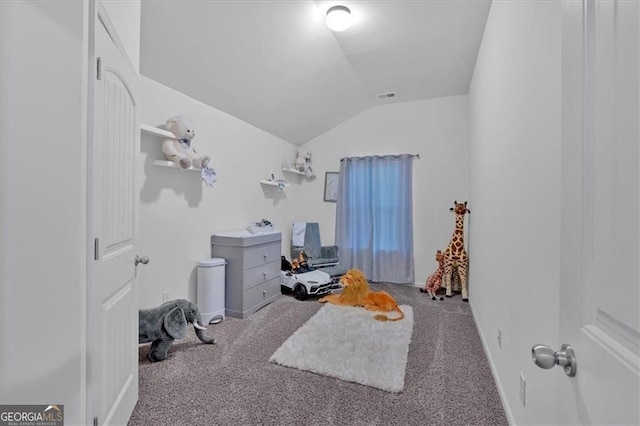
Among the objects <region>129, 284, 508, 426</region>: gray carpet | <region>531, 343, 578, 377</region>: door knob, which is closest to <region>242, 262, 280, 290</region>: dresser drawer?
<region>129, 284, 508, 426</region>: gray carpet

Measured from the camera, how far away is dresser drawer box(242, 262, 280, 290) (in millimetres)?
2967

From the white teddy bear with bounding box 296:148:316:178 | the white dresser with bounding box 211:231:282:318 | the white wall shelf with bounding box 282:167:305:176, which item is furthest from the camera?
the white teddy bear with bounding box 296:148:316:178

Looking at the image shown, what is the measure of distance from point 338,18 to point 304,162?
244 centimetres

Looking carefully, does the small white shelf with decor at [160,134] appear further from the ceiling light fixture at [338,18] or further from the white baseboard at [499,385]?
the white baseboard at [499,385]

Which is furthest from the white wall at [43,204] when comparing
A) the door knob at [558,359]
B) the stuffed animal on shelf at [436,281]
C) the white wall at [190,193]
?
the stuffed animal on shelf at [436,281]

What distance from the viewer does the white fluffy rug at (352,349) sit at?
188cm

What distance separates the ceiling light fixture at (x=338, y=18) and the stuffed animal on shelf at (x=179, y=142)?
1.49 m

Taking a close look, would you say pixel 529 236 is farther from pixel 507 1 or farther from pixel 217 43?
pixel 217 43

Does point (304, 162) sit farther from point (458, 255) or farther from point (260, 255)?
point (458, 255)

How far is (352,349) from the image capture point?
221 centimetres

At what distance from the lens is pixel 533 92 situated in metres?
1.21

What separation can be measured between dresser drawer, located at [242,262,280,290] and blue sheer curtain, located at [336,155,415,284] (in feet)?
4.46

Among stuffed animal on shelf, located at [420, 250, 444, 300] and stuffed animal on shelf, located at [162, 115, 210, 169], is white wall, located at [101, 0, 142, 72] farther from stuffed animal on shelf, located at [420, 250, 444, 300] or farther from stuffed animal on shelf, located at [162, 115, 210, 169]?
stuffed animal on shelf, located at [420, 250, 444, 300]

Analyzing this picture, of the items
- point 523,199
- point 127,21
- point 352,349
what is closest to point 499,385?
point 352,349
